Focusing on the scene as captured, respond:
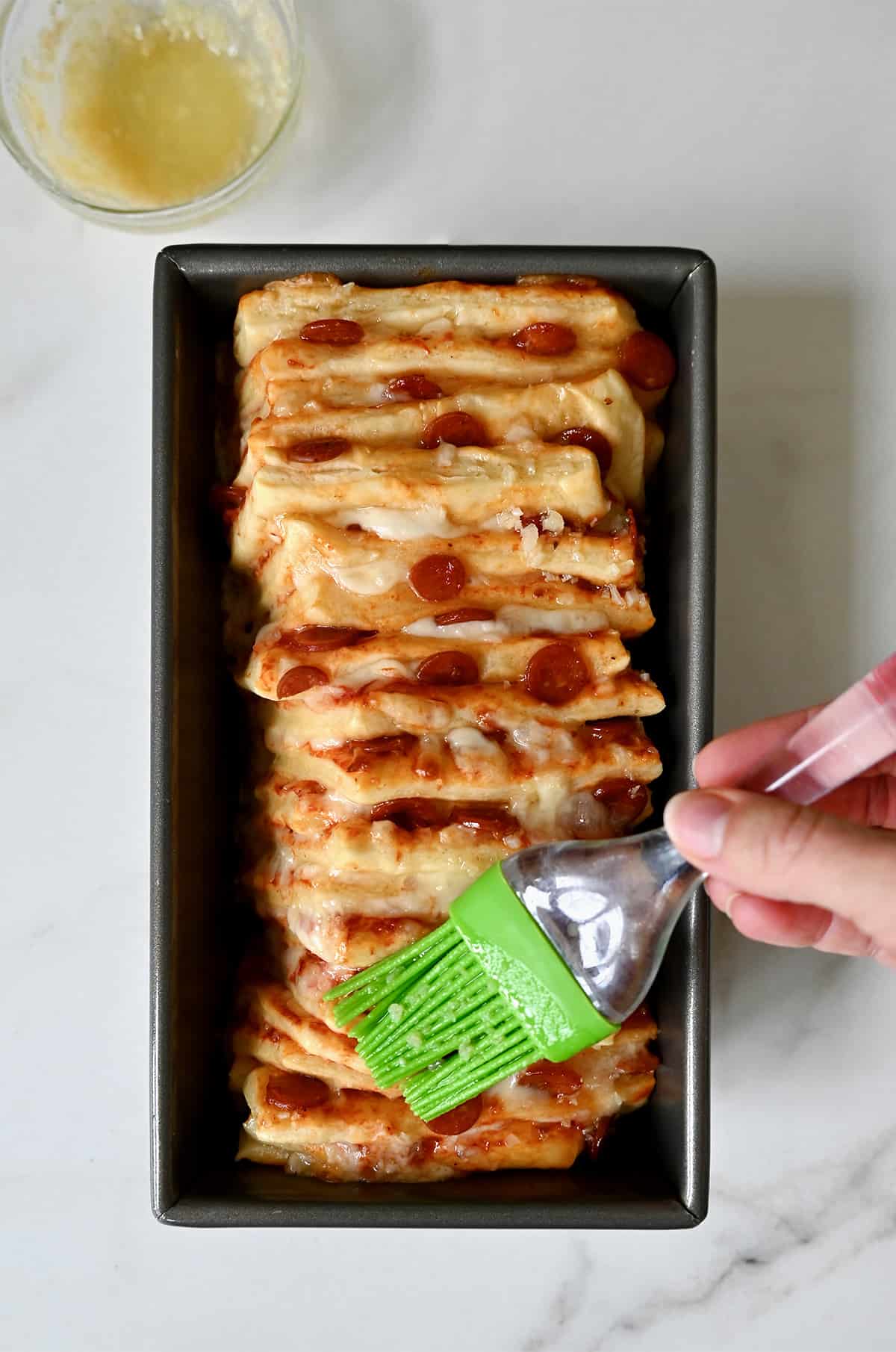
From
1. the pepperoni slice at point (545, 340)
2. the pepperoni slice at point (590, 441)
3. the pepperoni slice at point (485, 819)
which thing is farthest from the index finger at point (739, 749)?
the pepperoni slice at point (545, 340)

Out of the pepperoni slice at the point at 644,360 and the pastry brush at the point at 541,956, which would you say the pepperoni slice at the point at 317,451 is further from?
the pastry brush at the point at 541,956

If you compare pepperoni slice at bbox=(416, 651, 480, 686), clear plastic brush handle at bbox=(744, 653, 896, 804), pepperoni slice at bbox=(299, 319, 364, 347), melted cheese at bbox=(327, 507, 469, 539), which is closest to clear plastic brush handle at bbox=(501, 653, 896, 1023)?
clear plastic brush handle at bbox=(744, 653, 896, 804)

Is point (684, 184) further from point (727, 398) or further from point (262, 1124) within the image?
point (262, 1124)

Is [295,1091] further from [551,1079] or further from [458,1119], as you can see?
[551,1079]

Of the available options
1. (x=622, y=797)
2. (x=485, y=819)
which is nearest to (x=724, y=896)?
(x=622, y=797)

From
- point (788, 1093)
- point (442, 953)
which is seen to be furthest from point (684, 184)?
point (788, 1093)

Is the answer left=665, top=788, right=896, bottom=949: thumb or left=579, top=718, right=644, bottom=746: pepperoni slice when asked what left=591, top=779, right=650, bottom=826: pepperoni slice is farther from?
left=665, top=788, right=896, bottom=949: thumb
